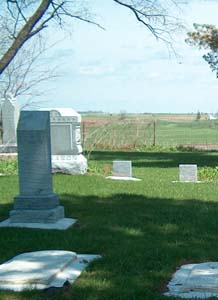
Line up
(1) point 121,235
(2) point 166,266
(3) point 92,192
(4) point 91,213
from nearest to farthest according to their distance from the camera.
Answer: (2) point 166,266 → (1) point 121,235 → (4) point 91,213 → (3) point 92,192

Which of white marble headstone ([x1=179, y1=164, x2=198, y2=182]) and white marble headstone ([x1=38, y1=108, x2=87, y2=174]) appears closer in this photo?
white marble headstone ([x1=179, y1=164, x2=198, y2=182])

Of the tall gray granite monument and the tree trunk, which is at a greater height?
the tree trunk

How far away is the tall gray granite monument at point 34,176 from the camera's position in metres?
9.30

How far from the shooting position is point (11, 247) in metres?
7.38

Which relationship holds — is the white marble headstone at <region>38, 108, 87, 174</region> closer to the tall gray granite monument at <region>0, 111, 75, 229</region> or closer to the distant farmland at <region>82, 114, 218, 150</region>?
the tall gray granite monument at <region>0, 111, 75, 229</region>

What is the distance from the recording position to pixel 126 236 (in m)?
8.07

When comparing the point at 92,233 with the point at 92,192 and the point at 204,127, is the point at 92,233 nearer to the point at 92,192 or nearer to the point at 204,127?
the point at 92,192

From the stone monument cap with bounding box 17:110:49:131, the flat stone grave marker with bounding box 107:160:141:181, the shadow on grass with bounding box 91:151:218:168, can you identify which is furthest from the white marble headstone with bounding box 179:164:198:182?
the stone monument cap with bounding box 17:110:49:131

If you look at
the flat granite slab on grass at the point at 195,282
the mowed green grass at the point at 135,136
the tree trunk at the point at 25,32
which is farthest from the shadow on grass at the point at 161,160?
the flat granite slab on grass at the point at 195,282

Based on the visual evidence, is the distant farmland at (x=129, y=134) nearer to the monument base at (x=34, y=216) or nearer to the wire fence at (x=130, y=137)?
the wire fence at (x=130, y=137)

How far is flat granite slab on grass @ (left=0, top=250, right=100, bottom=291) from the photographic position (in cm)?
557

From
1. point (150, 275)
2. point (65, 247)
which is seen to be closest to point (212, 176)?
point (65, 247)

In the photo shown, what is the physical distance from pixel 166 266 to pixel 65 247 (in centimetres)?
148

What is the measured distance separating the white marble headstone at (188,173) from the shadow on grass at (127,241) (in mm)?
4819
